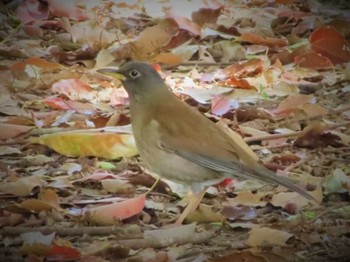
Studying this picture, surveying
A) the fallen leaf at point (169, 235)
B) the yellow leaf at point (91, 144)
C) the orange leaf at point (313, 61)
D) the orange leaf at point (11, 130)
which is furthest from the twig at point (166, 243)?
the orange leaf at point (313, 61)

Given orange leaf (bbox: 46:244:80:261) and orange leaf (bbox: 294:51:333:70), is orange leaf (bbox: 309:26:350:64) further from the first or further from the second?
orange leaf (bbox: 46:244:80:261)

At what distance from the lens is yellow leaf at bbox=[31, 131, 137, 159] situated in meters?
1.36

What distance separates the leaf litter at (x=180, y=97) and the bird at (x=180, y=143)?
40 mm

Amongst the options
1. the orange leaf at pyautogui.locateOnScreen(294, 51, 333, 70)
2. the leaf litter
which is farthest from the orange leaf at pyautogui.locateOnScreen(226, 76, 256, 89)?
the orange leaf at pyautogui.locateOnScreen(294, 51, 333, 70)

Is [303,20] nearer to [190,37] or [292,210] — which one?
[190,37]

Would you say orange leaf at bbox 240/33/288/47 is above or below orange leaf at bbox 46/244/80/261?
above

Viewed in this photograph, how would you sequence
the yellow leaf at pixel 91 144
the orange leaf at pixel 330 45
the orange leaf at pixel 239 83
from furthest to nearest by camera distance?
the orange leaf at pixel 330 45, the orange leaf at pixel 239 83, the yellow leaf at pixel 91 144

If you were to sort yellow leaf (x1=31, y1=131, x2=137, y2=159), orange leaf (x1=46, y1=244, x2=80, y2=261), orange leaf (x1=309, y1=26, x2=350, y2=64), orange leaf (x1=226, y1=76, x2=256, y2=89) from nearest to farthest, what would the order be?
orange leaf (x1=46, y1=244, x2=80, y2=261)
yellow leaf (x1=31, y1=131, x2=137, y2=159)
orange leaf (x1=226, y1=76, x2=256, y2=89)
orange leaf (x1=309, y1=26, x2=350, y2=64)

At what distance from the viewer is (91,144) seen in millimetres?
1357

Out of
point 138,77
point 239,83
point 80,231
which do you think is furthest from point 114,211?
point 239,83

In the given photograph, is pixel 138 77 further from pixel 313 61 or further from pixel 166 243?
pixel 313 61

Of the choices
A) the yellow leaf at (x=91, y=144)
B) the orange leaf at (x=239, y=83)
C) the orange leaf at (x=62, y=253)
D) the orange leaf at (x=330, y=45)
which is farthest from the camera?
the orange leaf at (x=330, y=45)

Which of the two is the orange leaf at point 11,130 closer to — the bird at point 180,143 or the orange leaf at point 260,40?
the bird at point 180,143

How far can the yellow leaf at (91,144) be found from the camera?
1.36m
